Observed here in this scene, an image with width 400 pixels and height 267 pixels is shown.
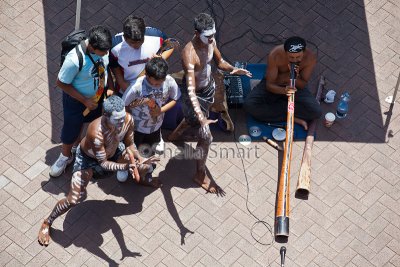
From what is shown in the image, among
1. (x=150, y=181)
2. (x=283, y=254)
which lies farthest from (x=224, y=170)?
(x=283, y=254)

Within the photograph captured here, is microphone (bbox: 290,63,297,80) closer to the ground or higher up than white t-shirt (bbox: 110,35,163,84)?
closer to the ground

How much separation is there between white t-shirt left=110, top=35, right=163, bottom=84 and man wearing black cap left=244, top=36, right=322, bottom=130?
161cm

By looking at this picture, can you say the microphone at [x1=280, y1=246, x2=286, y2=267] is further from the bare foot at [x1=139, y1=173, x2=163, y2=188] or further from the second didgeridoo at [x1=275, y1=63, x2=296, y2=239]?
the bare foot at [x1=139, y1=173, x2=163, y2=188]

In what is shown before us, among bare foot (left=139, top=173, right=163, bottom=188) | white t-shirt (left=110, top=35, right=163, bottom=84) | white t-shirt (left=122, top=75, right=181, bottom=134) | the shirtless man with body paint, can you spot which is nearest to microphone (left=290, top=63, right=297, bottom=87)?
white t-shirt (left=122, top=75, right=181, bottom=134)

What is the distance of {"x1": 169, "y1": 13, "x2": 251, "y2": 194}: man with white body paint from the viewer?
8.88 metres

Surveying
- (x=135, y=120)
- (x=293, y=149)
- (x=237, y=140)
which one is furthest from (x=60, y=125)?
(x=293, y=149)

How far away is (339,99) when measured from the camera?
10.6m

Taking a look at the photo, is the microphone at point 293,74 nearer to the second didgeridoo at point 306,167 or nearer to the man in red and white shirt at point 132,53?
the second didgeridoo at point 306,167

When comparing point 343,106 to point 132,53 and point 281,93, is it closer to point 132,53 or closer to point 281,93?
point 281,93

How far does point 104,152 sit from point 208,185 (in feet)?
5.66

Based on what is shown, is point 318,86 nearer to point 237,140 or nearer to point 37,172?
point 237,140

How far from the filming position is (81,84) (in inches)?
350

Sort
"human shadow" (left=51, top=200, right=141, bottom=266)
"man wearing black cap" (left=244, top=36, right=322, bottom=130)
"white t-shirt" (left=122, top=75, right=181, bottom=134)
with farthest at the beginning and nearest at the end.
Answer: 1. "man wearing black cap" (left=244, top=36, right=322, bottom=130)
2. "human shadow" (left=51, top=200, right=141, bottom=266)
3. "white t-shirt" (left=122, top=75, right=181, bottom=134)

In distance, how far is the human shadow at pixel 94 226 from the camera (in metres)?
9.16
